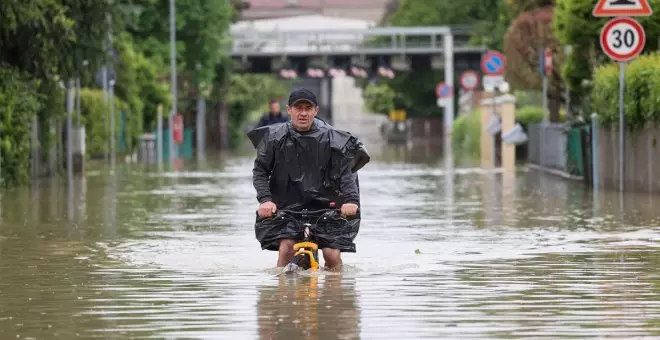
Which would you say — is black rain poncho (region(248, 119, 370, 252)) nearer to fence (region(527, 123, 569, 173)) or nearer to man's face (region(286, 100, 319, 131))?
man's face (region(286, 100, 319, 131))

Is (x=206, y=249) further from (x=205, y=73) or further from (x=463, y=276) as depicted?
(x=205, y=73)

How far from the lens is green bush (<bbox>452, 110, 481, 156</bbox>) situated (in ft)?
206

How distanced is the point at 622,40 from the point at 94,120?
84.2ft

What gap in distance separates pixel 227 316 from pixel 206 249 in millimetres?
5938

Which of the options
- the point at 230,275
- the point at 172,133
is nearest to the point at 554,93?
the point at 172,133

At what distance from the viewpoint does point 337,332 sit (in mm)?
10008

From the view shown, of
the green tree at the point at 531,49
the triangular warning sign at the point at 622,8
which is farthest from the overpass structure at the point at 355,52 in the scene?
the triangular warning sign at the point at 622,8

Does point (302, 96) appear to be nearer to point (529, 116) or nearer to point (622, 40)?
point (622, 40)

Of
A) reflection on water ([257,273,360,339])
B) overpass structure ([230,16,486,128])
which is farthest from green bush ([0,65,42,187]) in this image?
overpass structure ([230,16,486,128])

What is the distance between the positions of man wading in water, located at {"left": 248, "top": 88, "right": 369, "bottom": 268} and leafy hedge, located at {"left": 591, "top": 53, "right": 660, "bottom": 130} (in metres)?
12.8

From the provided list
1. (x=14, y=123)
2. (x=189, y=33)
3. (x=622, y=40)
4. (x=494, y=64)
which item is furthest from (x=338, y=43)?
(x=622, y=40)

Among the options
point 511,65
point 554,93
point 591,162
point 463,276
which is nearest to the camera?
point 463,276

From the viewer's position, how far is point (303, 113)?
13461mm

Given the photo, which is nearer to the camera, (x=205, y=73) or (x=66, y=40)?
(x=66, y=40)
